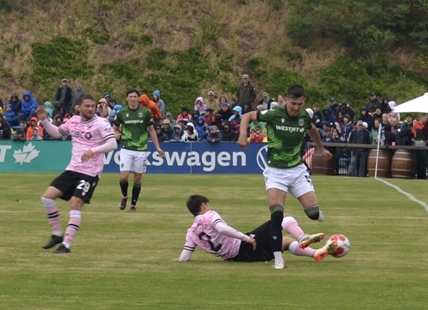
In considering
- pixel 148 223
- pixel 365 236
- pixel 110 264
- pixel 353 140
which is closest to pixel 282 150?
pixel 110 264

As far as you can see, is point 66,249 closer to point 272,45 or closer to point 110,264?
point 110,264

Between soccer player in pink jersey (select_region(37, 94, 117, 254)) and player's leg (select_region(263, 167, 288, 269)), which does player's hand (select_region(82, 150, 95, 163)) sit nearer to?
soccer player in pink jersey (select_region(37, 94, 117, 254))

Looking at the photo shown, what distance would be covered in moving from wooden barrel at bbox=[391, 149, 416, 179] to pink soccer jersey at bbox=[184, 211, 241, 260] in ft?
67.3

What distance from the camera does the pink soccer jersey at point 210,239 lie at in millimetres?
11734

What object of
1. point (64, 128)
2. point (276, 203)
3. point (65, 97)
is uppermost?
point (64, 128)

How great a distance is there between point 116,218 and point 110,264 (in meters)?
5.85

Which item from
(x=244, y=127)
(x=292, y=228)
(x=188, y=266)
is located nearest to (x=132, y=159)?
(x=292, y=228)

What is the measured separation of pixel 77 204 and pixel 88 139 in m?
0.86

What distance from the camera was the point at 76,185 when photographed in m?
12.9

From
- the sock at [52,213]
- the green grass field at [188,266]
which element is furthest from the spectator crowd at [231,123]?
the sock at [52,213]

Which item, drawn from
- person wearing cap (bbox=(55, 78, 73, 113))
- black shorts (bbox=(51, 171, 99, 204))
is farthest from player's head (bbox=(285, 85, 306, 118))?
person wearing cap (bbox=(55, 78, 73, 113))

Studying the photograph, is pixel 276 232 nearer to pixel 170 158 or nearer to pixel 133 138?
pixel 133 138

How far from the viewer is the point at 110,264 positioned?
11641 millimetres

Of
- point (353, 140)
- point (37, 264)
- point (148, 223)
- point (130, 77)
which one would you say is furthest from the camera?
point (130, 77)
